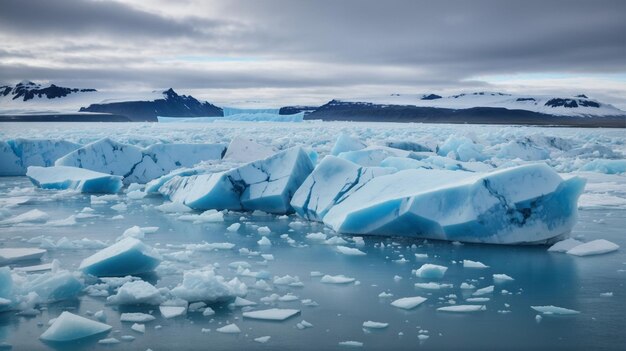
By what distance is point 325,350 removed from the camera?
2.71 meters

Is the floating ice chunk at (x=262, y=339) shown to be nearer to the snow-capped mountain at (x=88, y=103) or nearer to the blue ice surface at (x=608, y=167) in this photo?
the blue ice surface at (x=608, y=167)

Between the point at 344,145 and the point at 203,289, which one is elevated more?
the point at 344,145

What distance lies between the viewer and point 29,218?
6270 millimetres

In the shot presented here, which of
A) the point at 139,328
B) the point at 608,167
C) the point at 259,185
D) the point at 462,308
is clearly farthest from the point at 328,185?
the point at 608,167

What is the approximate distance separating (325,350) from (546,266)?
2215mm

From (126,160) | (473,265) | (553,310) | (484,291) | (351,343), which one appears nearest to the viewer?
(351,343)

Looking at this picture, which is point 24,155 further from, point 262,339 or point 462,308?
point 462,308

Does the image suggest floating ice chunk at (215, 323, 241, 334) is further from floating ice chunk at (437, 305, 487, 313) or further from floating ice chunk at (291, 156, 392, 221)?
floating ice chunk at (291, 156, 392, 221)

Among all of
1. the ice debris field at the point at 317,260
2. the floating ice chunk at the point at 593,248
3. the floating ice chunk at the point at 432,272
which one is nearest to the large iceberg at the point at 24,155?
the ice debris field at the point at 317,260

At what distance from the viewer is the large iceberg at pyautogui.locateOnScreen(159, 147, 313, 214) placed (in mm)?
6652

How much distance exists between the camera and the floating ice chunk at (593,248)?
183 inches

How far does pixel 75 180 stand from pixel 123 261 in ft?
17.5

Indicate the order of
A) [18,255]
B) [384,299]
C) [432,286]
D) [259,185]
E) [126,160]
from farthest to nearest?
[126,160], [259,185], [18,255], [432,286], [384,299]

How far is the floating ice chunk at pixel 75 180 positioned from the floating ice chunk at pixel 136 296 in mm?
5521
